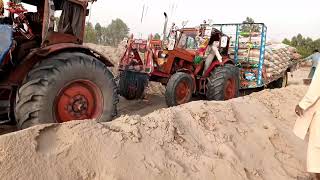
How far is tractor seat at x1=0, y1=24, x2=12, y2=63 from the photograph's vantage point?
4504 mm

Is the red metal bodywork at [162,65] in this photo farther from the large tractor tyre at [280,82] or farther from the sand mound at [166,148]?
the large tractor tyre at [280,82]

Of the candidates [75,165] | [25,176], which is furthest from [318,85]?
[25,176]

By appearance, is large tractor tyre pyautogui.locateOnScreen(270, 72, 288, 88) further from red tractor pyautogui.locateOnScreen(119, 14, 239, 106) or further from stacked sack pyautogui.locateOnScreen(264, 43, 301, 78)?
red tractor pyautogui.locateOnScreen(119, 14, 239, 106)

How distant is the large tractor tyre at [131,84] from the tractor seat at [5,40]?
483cm

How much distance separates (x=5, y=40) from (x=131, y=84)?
4.94 meters

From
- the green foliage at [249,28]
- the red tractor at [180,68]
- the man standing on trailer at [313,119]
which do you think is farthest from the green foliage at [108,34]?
the man standing on trailer at [313,119]

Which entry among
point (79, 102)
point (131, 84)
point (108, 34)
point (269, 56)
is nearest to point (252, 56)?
point (269, 56)

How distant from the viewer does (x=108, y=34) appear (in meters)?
33.1

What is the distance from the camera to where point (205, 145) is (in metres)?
4.80

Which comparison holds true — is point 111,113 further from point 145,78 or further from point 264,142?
point 145,78

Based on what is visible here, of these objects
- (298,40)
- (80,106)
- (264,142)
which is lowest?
(264,142)

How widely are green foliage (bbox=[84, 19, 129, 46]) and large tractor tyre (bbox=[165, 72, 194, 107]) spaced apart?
17435mm

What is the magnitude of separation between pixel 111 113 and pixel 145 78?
12.8 ft

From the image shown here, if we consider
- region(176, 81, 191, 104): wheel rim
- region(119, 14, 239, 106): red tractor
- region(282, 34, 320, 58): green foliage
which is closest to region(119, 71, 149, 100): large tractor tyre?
region(119, 14, 239, 106): red tractor
